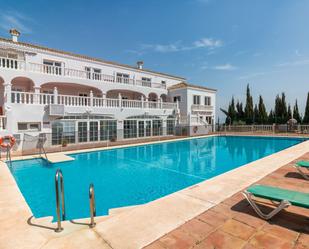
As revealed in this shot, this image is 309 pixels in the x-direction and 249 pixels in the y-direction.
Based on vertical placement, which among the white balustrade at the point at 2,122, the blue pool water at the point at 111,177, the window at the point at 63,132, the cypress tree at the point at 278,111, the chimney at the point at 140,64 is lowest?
the blue pool water at the point at 111,177

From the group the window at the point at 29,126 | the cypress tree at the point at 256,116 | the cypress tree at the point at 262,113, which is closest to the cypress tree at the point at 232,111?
the cypress tree at the point at 256,116

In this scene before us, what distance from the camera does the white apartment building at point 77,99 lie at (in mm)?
14904

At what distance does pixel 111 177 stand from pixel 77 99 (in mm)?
11082

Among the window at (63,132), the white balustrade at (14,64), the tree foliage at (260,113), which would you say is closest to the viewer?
the white balustrade at (14,64)

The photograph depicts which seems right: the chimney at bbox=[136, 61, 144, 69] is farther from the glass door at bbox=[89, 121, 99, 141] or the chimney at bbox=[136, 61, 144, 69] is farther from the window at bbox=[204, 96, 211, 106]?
the glass door at bbox=[89, 121, 99, 141]

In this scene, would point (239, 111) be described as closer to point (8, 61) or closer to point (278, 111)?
point (278, 111)

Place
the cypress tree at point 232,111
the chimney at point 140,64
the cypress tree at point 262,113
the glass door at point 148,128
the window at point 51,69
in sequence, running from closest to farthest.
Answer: the window at point 51,69
the glass door at point 148,128
the chimney at point 140,64
the cypress tree at point 262,113
the cypress tree at point 232,111

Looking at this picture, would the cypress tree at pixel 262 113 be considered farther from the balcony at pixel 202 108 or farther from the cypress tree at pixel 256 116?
the balcony at pixel 202 108

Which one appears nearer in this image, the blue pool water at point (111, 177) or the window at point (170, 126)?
the blue pool water at point (111, 177)

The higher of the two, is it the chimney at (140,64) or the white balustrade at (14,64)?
the chimney at (140,64)

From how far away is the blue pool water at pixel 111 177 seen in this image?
6406mm

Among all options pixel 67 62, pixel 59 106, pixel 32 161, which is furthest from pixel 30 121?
pixel 67 62

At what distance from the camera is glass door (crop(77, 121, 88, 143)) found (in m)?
17.8

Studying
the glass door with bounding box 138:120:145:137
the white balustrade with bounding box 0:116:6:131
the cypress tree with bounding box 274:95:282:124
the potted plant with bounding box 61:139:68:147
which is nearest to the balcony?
the glass door with bounding box 138:120:145:137
